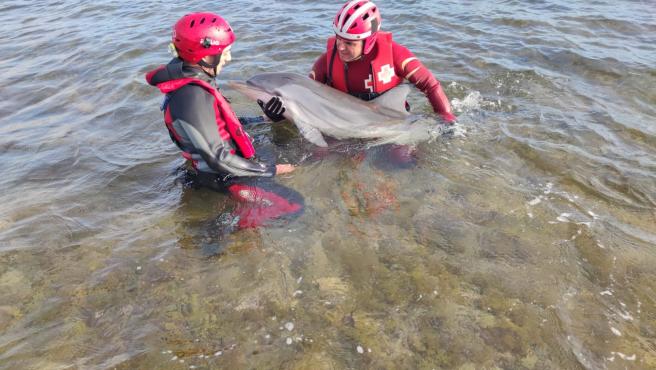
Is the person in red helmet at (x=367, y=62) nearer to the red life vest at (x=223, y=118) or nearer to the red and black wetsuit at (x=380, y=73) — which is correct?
the red and black wetsuit at (x=380, y=73)

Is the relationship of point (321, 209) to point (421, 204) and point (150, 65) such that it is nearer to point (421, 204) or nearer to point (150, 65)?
point (421, 204)

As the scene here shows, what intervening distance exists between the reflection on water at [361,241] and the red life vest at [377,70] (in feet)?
3.00

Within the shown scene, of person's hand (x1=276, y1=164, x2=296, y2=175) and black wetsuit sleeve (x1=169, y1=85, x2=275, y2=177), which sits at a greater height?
black wetsuit sleeve (x1=169, y1=85, x2=275, y2=177)

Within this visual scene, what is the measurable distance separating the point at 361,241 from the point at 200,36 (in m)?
2.40

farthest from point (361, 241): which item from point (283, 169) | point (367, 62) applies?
point (367, 62)

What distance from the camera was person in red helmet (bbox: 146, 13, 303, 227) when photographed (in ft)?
13.9

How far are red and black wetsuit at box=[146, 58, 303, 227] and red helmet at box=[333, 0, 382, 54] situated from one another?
1.62m

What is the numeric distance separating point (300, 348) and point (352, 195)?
2.18 m

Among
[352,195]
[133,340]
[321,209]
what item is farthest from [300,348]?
[352,195]

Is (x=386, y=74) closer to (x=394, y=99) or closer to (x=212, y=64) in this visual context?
(x=394, y=99)

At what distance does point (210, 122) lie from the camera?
4.39 meters

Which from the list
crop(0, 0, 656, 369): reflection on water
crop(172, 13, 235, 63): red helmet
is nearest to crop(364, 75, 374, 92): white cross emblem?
crop(0, 0, 656, 369): reflection on water

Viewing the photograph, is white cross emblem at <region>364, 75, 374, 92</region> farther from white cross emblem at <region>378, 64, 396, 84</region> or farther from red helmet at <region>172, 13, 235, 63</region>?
red helmet at <region>172, 13, 235, 63</region>

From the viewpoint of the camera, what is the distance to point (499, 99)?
725 centimetres
